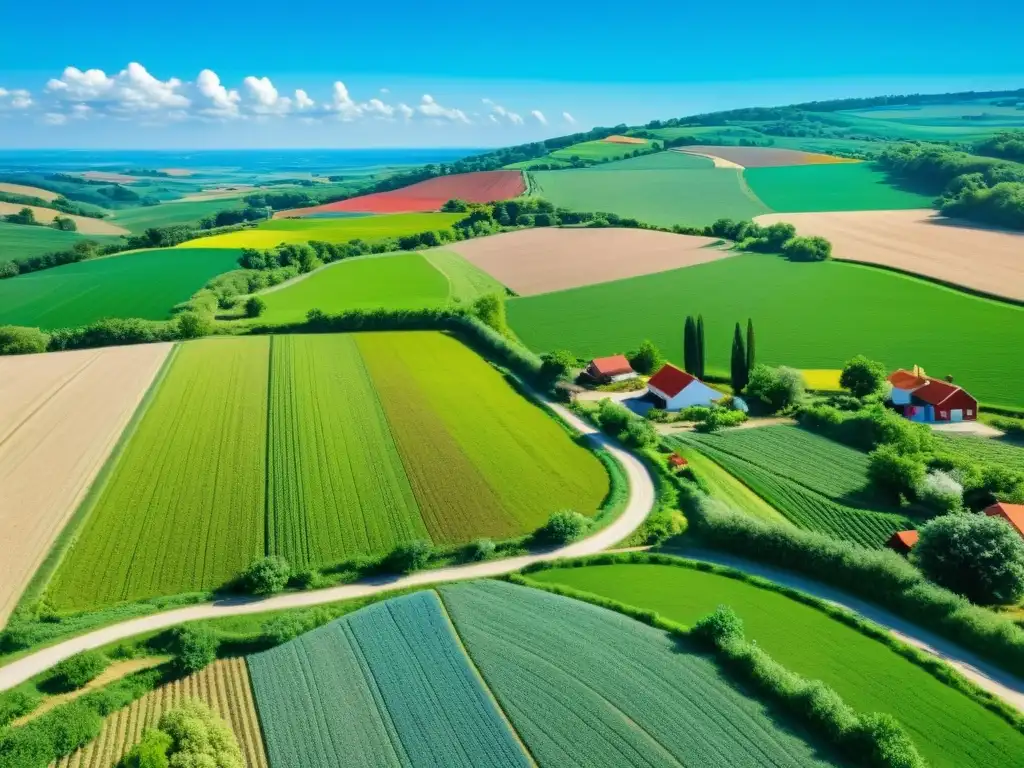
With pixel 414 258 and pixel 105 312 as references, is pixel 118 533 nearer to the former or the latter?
pixel 105 312

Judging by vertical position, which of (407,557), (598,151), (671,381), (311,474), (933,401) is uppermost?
(598,151)

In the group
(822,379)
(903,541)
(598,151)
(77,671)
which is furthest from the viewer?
(598,151)

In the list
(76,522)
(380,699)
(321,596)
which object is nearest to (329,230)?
(76,522)

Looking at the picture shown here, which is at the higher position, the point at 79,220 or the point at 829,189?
the point at 79,220

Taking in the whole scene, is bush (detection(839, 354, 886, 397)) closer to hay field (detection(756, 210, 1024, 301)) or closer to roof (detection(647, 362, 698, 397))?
roof (detection(647, 362, 698, 397))

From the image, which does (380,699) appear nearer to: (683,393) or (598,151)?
(683,393)

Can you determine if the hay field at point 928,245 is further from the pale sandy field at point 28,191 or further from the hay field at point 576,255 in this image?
the pale sandy field at point 28,191

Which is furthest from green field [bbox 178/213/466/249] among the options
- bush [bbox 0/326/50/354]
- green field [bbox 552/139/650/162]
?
green field [bbox 552/139/650/162]
